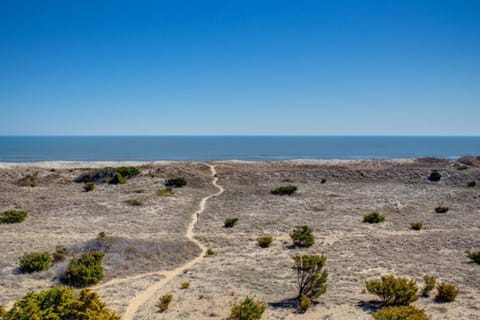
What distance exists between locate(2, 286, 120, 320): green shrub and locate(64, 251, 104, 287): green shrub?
4.67 m

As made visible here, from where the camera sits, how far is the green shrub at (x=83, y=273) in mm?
16891

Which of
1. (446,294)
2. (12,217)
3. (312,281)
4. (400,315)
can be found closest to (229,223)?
(312,281)

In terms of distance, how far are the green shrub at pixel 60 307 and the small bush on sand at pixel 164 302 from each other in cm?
236

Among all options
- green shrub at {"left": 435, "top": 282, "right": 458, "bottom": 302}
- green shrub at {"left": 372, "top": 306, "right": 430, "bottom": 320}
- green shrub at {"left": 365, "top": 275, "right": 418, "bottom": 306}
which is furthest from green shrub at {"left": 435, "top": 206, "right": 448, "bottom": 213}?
green shrub at {"left": 372, "top": 306, "right": 430, "bottom": 320}

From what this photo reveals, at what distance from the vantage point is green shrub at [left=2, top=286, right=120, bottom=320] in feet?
37.0

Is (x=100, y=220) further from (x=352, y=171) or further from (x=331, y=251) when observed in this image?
(x=352, y=171)

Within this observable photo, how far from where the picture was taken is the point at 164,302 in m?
14.3

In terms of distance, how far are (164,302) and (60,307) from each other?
158 inches

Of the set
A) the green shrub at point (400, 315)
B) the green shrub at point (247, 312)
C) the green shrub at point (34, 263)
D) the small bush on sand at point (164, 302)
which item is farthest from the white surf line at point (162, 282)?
the green shrub at point (400, 315)

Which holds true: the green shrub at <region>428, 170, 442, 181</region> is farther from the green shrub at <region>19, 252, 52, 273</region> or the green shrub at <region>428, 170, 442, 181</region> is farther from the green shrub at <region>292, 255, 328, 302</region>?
the green shrub at <region>19, 252, 52, 273</region>

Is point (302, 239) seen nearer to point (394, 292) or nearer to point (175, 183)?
point (394, 292)

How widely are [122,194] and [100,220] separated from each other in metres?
12.0

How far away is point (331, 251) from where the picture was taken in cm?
2234

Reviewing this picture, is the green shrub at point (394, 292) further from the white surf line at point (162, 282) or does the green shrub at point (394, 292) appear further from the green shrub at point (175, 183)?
the green shrub at point (175, 183)
